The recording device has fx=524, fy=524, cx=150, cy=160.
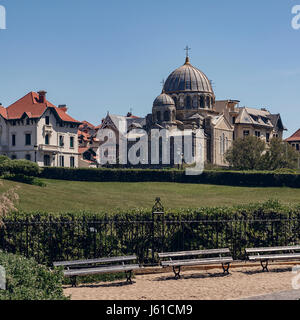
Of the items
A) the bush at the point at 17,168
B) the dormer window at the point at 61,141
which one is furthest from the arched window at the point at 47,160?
the bush at the point at 17,168

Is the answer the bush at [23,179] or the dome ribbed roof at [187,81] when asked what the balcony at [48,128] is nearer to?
the bush at [23,179]

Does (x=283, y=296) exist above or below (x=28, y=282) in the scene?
below

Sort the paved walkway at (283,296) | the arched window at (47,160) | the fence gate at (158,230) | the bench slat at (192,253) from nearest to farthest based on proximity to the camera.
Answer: the paved walkway at (283,296), the bench slat at (192,253), the fence gate at (158,230), the arched window at (47,160)

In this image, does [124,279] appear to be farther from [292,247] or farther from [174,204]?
[174,204]

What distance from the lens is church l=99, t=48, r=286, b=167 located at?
3351 inches

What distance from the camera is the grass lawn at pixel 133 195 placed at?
108 ft

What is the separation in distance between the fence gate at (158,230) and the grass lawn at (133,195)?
12818mm

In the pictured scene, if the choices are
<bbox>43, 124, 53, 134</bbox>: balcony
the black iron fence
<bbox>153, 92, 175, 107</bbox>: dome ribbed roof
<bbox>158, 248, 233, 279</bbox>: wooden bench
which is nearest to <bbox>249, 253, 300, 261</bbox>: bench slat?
<bbox>158, 248, 233, 279</bbox>: wooden bench

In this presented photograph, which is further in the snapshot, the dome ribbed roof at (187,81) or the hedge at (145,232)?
the dome ribbed roof at (187,81)

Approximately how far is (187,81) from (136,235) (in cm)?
7538

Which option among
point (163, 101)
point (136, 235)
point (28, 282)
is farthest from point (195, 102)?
point (28, 282)

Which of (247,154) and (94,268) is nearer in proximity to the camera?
(94,268)

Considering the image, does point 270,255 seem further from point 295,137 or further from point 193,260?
point 295,137

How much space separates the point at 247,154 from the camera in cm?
6806
